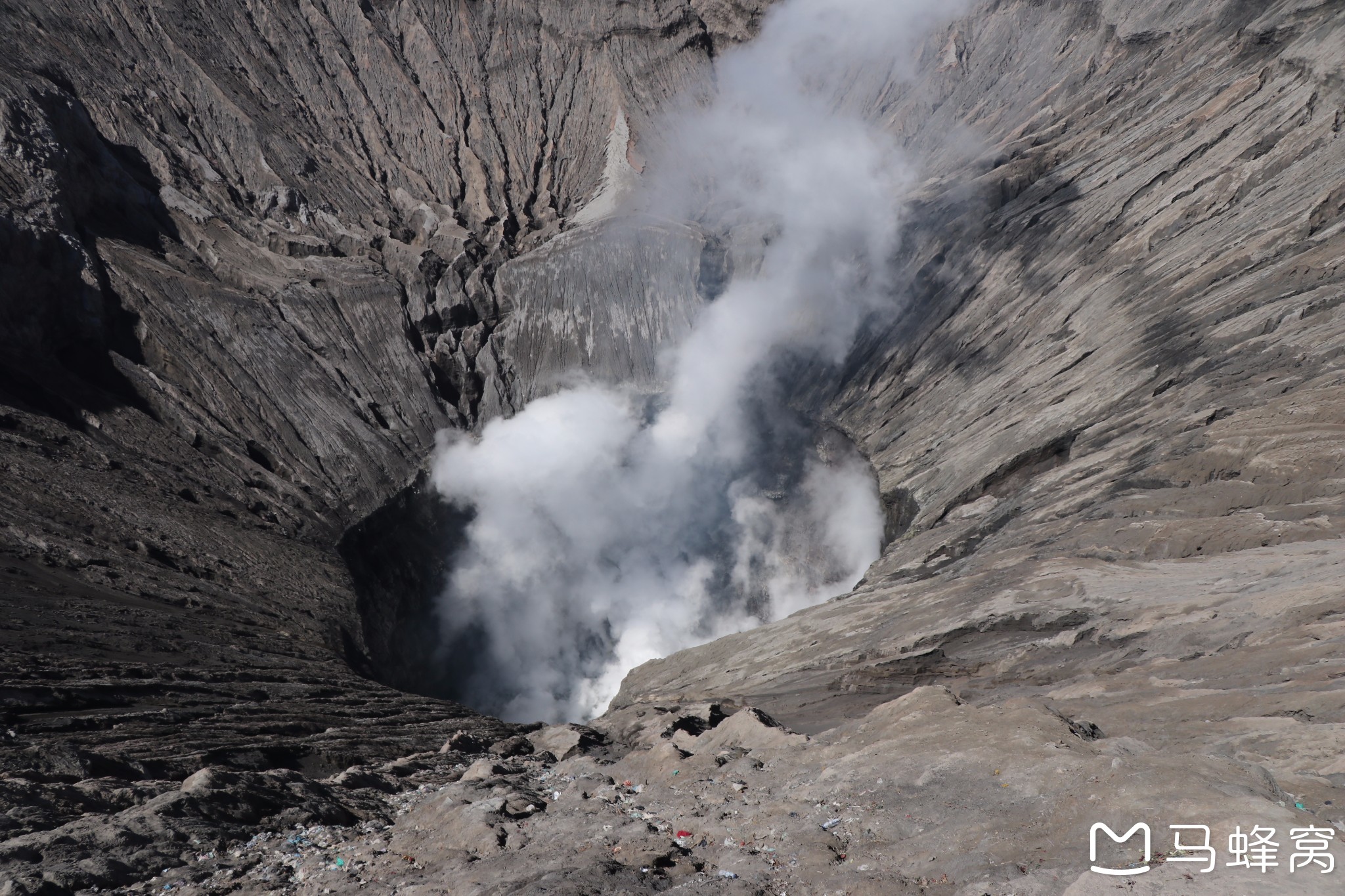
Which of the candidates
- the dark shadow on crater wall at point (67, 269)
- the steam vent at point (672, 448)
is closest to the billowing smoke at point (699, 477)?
the steam vent at point (672, 448)

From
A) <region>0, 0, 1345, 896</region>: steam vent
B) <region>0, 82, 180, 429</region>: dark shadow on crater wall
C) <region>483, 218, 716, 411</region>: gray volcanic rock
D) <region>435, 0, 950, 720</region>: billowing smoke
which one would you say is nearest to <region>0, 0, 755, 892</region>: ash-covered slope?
<region>0, 82, 180, 429</region>: dark shadow on crater wall

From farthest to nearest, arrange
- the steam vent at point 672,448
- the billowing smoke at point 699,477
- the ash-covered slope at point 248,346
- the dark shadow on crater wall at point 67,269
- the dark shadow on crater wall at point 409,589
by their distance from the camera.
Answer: the billowing smoke at point 699,477 → the dark shadow on crater wall at point 67,269 → the dark shadow on crater wall at point 409,589 → the ash-covered slope at point 248,346 → the steam vent at point 672,448

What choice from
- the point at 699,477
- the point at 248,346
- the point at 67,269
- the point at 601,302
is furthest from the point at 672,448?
the point at 67,269

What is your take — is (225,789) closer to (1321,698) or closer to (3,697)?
(3,697)

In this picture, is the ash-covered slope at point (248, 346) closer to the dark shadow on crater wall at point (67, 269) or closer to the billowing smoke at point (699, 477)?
the dark shadow on crater wall at point (67, 269)

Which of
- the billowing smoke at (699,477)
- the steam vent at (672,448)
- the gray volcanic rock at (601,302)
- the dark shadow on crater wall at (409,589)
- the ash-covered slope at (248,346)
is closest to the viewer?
the steam vent at (672,448)

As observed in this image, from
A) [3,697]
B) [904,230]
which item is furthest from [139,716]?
[904,230]

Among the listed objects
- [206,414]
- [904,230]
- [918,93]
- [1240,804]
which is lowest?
[1240,804]
